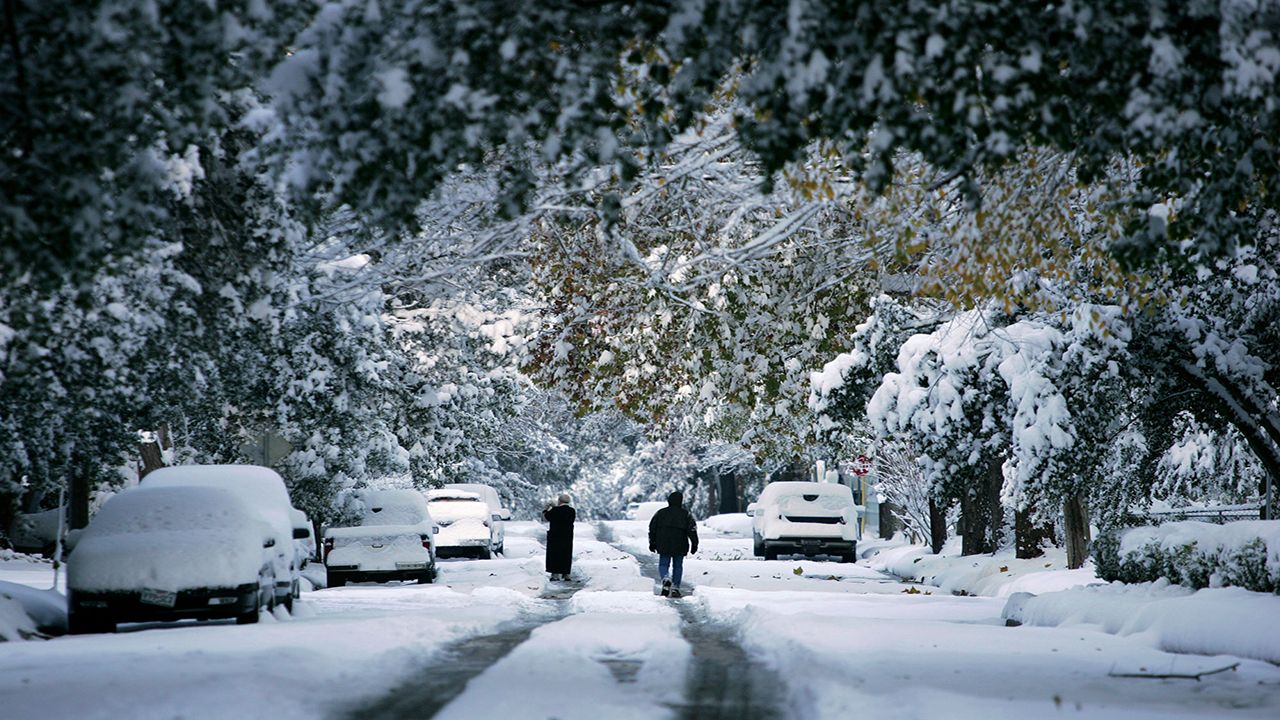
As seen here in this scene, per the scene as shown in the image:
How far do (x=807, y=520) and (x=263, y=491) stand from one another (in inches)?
695

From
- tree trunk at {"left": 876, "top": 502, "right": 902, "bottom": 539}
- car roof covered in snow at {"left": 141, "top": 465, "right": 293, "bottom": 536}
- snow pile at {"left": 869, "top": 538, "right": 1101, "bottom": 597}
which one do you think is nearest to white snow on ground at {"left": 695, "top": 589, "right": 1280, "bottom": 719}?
snow pile at {"left": 869, "top": 538, "right": 1101, "bottom": 597}

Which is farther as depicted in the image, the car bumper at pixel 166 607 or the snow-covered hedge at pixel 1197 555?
the car bumper at pixel 166 607

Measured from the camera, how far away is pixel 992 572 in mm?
23734

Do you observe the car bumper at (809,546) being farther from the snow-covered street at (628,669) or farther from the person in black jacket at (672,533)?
the snow-covered street at (628,669)

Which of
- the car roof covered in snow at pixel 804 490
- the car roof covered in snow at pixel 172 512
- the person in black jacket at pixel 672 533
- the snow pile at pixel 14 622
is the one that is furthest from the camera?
the car roof covered in snow at pixel 804 490

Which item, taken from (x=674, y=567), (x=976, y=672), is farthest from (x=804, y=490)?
(x=976, y=672)

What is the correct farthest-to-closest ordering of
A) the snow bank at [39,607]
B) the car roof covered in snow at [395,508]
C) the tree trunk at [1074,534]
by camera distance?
the car roof covered in snow at [395,508] → the tree trunk at [1074,534] → the snow bank at [39,607]

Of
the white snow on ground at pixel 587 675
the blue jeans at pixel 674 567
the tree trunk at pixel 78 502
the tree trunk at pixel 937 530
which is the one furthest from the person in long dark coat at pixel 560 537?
the tree trunk at pixel 937 530

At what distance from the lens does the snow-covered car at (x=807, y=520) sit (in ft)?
108

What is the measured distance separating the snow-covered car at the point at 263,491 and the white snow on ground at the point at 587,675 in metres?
3.89

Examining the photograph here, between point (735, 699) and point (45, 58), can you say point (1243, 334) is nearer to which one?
point (735, 699)

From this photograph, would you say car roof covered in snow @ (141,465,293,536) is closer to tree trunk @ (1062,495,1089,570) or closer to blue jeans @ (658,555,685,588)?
blue jeans @ (658,555,685,588)

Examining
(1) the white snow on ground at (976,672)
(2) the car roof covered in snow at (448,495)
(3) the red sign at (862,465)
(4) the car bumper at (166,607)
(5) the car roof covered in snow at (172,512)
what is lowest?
(1) the white snow on ground at (976,672)

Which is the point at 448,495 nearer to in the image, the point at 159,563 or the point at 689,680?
the point at 159,563
